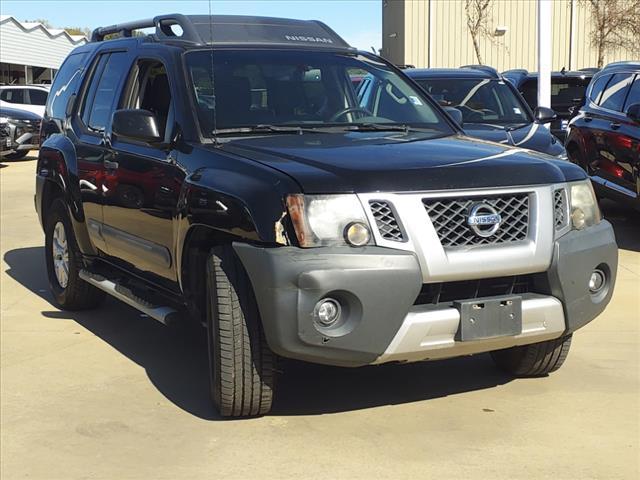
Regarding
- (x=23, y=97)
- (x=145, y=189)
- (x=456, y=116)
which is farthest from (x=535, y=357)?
(x=23, y=97)

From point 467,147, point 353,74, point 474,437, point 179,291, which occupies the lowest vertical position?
point 474,437

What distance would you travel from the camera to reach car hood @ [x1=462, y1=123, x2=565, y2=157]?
795 centimetres

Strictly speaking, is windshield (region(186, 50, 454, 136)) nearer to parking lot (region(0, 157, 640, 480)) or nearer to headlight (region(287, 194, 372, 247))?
headlight (region(287, 194, 372, 247))

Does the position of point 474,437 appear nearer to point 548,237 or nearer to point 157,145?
point 548,237

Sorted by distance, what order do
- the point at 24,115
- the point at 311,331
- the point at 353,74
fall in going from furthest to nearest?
1. the point at 24,115
2. the point at 353,74
3. the point at 311,331

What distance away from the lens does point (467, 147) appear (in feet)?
14.9

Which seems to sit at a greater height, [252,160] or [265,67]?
[265,67]

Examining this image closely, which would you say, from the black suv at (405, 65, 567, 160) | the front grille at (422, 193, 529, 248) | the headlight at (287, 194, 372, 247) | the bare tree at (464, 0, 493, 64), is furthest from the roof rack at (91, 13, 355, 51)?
the bare tree at (464, 0, 493, 64)

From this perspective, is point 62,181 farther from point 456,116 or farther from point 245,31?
point 456,116

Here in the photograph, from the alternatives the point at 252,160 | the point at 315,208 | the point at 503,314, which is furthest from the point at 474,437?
the point at 252,160

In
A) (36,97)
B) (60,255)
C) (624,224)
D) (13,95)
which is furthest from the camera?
(36,97)

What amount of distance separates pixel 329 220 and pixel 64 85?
3.94 meters

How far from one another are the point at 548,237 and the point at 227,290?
1.46m

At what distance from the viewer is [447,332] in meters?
3.86
